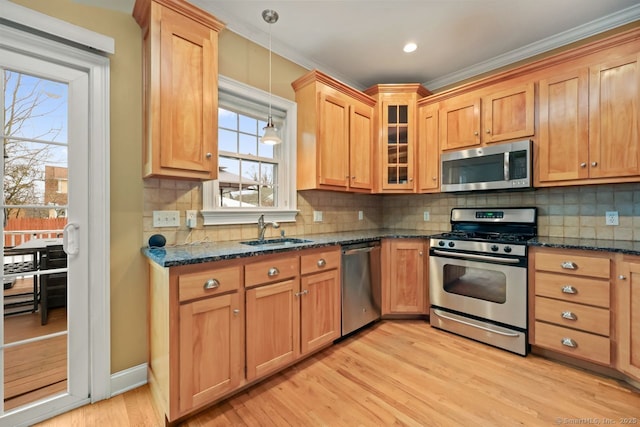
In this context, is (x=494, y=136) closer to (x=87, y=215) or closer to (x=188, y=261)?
(x=188, y=261)

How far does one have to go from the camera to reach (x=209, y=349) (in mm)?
1578

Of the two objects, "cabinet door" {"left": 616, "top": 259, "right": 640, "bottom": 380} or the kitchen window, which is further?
the kitchen window

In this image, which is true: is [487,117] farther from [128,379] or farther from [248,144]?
[128,379]

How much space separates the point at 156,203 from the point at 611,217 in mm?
3673

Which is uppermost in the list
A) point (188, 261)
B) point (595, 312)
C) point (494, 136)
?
point (494, 136)

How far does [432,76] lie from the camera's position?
3365 millimetres

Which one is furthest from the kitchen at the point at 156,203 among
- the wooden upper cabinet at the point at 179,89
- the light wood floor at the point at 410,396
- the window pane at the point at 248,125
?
the light wood floor at the point at 410,396

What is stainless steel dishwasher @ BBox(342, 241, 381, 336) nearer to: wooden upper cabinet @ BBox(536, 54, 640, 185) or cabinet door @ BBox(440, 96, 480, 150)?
cabinet door @ BBox(440, 96, 480, 150)

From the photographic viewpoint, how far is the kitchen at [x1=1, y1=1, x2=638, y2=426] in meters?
1.79

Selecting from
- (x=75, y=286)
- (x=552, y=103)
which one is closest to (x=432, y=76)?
(x=552, y=103)

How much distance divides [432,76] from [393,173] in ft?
4.34

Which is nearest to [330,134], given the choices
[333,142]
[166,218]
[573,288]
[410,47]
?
[333,142]

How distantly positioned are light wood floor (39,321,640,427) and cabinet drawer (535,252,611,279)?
2.45ft

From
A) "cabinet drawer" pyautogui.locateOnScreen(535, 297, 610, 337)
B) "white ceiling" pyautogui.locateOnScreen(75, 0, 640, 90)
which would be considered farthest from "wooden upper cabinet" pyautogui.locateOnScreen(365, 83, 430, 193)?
"cabinet drawer" pyautogui.locateOnScreen(535, 297, 610, 337)
